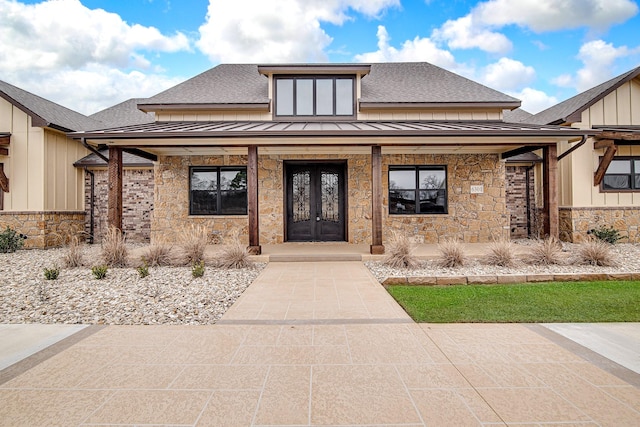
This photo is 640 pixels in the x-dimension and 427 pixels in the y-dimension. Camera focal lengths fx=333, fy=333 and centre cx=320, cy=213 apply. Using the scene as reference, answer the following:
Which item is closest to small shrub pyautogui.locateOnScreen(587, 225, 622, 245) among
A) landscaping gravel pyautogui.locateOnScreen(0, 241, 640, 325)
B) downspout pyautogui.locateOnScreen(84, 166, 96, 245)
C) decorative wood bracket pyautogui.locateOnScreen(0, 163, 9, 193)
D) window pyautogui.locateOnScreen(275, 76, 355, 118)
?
landscaping gravel pyautogui.locateOnScreen(0, 241, 640, 325)

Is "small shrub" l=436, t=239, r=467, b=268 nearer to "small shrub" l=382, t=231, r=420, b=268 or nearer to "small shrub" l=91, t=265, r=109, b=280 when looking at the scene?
"small shrub" l=382, t=231, r=420, b=268

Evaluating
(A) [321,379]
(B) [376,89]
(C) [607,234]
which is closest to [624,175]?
(C) [607,234]

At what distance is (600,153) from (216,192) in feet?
42.0

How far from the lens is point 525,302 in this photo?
483cm

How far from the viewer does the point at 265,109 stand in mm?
11008

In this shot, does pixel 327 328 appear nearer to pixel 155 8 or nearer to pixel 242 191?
pixel 242 191

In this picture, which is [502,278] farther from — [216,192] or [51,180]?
[51,180]

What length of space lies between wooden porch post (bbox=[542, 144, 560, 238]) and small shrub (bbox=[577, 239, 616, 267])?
1.05 metres

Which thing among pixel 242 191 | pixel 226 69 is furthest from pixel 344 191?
pixel 226 69

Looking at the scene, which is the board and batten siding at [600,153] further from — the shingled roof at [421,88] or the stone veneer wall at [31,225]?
the stone veneer wall at [31,225]

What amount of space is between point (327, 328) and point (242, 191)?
7979mm

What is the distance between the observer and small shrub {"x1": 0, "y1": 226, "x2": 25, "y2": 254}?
9961mm

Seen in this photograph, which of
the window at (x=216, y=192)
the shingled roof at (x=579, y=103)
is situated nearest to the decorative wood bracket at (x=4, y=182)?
the window at (x=216, y=192)

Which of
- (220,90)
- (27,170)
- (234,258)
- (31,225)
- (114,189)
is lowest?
(234,258)
